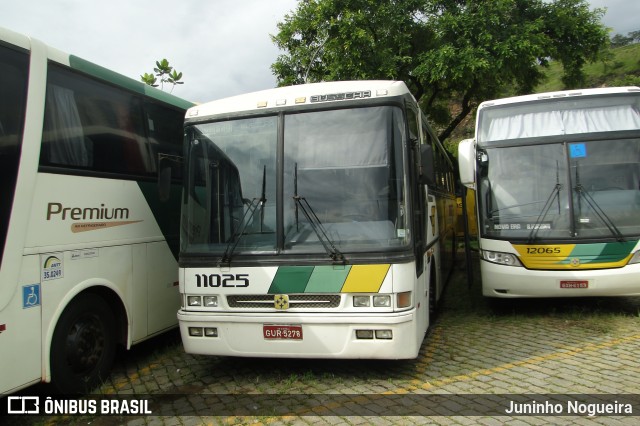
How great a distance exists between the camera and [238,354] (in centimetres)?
472

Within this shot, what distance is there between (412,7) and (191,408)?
12775mm

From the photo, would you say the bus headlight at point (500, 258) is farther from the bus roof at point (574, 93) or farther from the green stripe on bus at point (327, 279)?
the green stripe on bus at point (327, 279)

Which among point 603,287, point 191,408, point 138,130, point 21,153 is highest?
point 138,130

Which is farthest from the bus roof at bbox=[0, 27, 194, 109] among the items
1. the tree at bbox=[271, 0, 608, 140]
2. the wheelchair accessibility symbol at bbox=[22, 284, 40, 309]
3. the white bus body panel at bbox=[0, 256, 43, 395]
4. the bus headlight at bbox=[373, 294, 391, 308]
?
the tree at bbox=[271, 0, 608, 140]

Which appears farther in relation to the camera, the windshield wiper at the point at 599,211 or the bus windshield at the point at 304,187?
the windshield wiper at the point at 599,211

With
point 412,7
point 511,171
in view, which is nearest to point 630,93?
point 511,171

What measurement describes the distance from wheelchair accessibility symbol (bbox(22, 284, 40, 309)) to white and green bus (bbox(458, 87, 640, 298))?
5.66 metres

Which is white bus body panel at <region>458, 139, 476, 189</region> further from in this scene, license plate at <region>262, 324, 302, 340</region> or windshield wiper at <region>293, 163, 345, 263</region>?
license plate at <region>262, 324, 302, 340</region>

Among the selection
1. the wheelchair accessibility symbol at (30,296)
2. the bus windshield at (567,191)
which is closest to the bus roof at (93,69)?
the wheelchair accessibility symbol at (30,296)

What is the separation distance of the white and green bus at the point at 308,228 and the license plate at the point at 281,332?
0.4 inches

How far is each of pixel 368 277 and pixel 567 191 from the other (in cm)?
382

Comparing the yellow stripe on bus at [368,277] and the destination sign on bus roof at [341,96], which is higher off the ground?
the destination sign on bus roof at [341,96]

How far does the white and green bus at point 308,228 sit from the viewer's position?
4.45 m

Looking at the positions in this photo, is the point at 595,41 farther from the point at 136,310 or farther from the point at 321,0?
the point at 136,310
